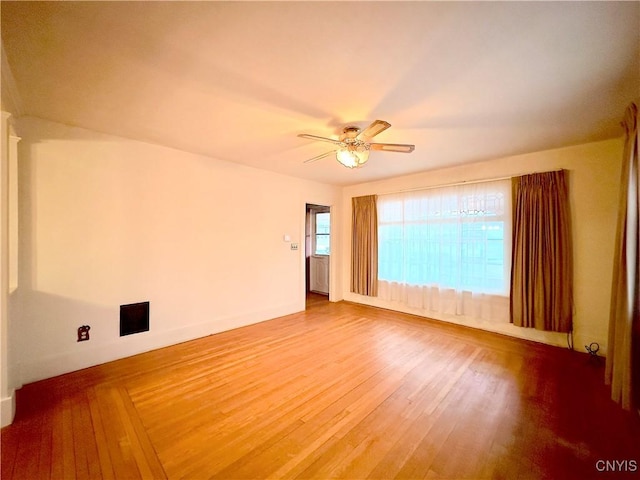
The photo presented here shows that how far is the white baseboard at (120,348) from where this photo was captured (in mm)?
2297

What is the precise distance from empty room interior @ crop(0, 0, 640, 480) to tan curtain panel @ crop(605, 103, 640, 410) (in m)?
0.02

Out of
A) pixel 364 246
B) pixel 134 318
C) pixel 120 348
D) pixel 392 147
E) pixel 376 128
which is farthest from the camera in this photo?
pixel 364 246

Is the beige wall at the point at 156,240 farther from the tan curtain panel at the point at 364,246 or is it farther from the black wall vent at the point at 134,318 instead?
the tan curtain panel at the point at 364,246

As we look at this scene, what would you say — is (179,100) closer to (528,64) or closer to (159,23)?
(159,23)

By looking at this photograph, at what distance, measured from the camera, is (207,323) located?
11.1 feet

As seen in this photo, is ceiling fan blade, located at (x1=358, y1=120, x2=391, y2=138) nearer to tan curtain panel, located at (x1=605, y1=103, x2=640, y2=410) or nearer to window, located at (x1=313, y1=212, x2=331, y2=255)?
tan curtain panel, located at (x1=605, y1=103, x2=640, y2=410)

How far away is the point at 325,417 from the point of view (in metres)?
1.83

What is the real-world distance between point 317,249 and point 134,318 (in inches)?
162

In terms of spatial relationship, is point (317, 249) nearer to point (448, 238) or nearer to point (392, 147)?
point (448, 238)

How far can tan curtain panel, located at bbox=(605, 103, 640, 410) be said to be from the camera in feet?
5.90

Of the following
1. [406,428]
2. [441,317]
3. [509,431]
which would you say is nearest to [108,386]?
[406,428]

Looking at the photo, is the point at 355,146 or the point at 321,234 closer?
the point at 355,146

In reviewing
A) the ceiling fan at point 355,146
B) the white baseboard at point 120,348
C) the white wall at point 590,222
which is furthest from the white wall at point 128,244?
the white wall at point 590,222

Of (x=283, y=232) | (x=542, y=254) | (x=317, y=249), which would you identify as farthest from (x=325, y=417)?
(x=317, y=249)
